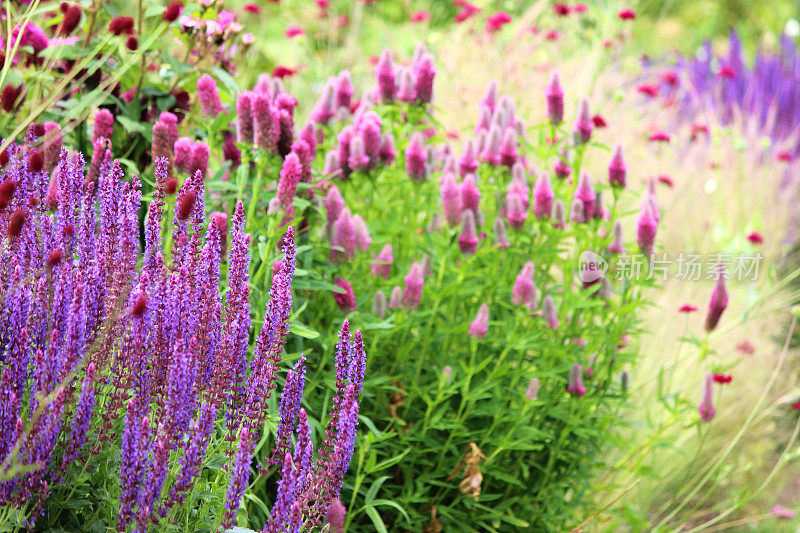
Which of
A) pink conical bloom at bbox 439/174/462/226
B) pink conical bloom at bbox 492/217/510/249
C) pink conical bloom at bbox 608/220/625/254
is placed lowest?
pink conical bloom at bbox 608/220/625/254

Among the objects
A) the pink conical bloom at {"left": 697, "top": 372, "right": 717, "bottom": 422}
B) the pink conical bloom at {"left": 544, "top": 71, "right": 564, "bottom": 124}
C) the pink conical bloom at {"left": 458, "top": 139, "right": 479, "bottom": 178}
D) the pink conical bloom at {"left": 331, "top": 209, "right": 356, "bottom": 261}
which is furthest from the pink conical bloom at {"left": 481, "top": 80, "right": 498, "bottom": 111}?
the pink conical bloom at {"left": 697, "top": 372, "right": 717, "bottom": 422}

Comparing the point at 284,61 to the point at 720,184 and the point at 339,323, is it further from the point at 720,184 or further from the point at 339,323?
the point at 339,323

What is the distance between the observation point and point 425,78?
288 cm

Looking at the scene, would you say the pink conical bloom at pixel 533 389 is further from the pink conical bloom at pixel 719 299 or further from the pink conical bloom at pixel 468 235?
the pink conical bloom at pixel 719 299

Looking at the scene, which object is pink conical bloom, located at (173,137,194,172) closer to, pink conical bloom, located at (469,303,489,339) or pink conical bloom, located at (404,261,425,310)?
pink conical bloom, located at (404,261,425,310)

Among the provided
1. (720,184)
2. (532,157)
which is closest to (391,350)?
(532,157)

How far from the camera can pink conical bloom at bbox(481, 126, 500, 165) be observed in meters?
2.80

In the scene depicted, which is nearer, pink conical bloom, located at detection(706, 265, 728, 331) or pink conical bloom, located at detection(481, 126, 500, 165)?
pink conical bloom, located at detection(481, 126, 500, 165)

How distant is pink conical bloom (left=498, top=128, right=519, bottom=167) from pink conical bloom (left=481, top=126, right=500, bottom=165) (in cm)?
1

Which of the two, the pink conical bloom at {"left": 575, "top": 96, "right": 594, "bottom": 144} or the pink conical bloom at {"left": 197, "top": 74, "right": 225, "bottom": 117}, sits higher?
the pink conical bloom at {"left": 197, "top": 74, "right": 225, "bottom": 117}

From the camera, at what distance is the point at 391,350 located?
273 cm

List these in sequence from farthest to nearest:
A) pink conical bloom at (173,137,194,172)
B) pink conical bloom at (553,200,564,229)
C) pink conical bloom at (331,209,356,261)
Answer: pink conical bloom at (553,200,564,229) → pink conical bloom at (331,209,356,261) → pink conical bloom at (173,137,194,172)

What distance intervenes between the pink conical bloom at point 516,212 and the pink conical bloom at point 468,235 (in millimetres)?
161

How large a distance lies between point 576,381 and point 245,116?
1364mm
